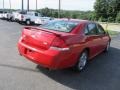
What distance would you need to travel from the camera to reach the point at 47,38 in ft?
18.8

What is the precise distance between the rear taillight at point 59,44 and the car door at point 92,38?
1.25 metres

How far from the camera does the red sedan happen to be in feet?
18.3

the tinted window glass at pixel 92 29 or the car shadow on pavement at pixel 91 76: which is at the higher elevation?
the tinted window glass at pixel 92 29

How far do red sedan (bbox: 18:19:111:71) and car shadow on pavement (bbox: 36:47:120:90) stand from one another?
30 cm

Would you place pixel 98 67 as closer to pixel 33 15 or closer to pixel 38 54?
pixel 38 54

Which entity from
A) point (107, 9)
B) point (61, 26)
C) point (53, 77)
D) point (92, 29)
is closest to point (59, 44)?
point (53, 77)

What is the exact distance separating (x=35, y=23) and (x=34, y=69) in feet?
65.3

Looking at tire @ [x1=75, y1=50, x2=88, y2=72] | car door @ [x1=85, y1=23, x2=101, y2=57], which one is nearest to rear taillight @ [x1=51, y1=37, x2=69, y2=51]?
tire @ [x1=75, y1=50, x2=88, y2=72]

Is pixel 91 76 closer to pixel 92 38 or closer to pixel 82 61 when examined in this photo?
pixel 82 61

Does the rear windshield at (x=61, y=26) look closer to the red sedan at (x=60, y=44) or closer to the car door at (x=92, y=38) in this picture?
the red sedan at (x=60, y=44)

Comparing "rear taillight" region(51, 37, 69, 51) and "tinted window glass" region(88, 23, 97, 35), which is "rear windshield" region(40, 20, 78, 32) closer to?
"tinted window glass" region(88, 23, 97, 35)

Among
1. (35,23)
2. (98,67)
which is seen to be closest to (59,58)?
(98,67)

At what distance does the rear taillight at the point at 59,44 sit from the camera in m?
5.58

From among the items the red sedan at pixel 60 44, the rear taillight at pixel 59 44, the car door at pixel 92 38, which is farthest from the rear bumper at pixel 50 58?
the car door at pixel 92 38
